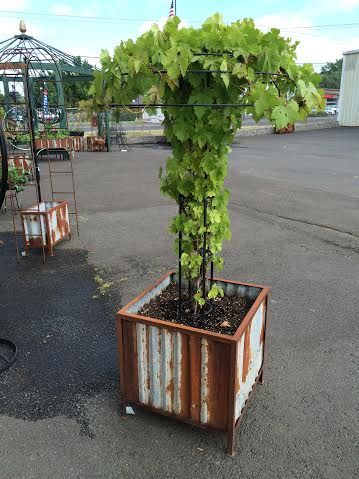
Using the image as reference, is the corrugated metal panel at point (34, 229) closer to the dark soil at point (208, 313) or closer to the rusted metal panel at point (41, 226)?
the rusted metal panel at point (41, 226)

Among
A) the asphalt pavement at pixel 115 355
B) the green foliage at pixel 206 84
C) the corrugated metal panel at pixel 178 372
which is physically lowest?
the asphalt pavement at pixel 115 355

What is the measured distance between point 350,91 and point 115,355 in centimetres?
3429

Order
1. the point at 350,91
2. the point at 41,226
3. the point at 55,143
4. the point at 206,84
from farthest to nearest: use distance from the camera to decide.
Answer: the point at 350,91
the point at 55,143
the point at 41,226
the point at 206,84

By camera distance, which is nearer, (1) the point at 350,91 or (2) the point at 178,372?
(2) the point at 178,372

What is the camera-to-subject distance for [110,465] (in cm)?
256

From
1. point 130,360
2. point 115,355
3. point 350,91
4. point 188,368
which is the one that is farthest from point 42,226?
point 350,91

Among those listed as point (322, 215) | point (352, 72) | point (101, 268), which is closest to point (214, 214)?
point (101, 268)

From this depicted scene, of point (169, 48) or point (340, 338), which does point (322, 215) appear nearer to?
point (340, 338)

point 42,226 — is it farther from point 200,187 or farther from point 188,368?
point 188,368

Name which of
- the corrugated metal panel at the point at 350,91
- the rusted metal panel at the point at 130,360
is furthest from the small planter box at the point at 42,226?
the corrugated metal panel at the point at 350,91

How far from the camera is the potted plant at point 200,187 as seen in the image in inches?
87.2

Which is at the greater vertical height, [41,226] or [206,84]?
[206,84]

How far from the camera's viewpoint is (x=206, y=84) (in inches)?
95.5

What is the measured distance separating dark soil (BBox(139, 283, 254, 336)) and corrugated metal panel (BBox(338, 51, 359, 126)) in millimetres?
33827
